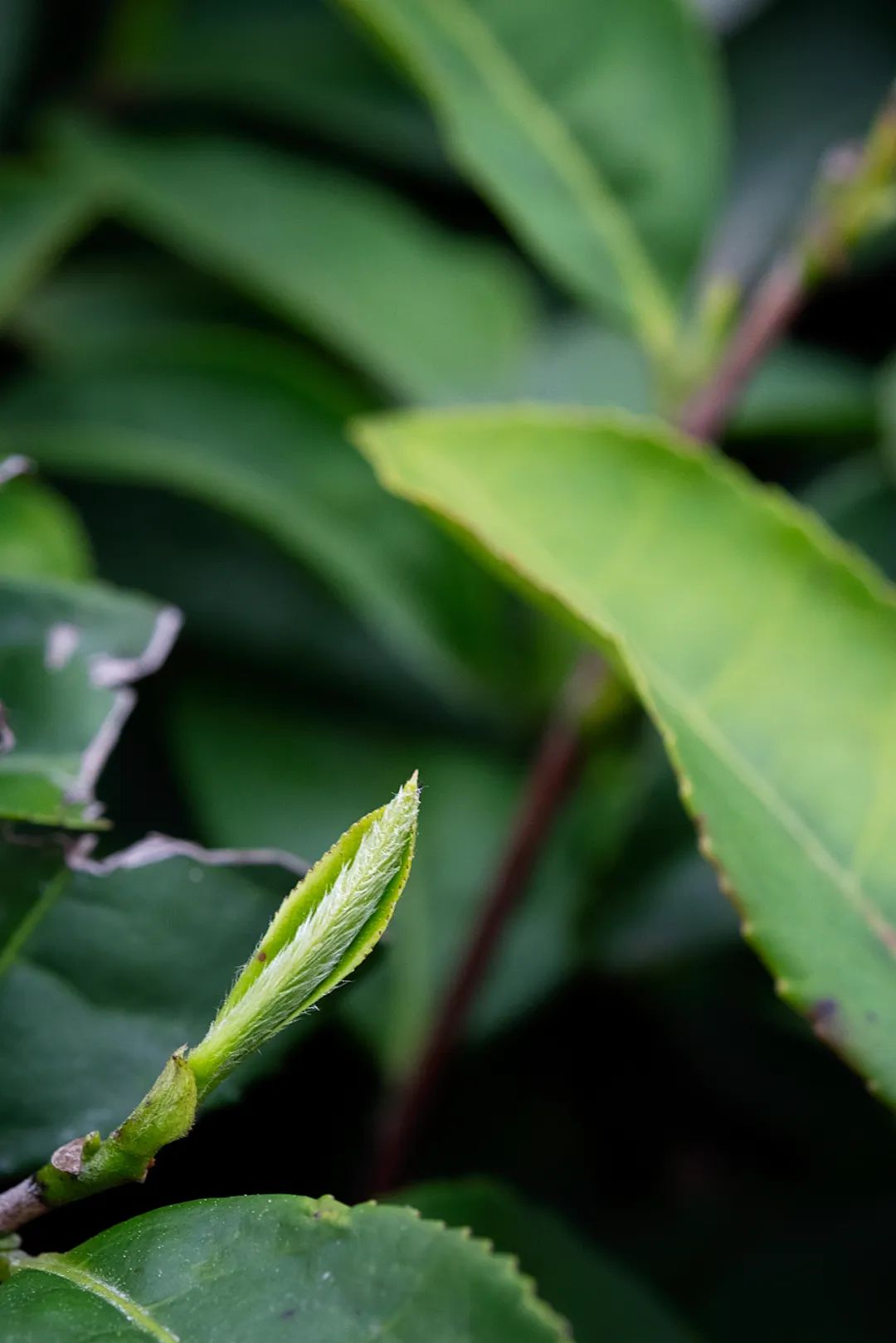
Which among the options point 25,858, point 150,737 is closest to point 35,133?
point 150,737

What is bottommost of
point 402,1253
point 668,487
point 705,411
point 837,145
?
point 402,1253

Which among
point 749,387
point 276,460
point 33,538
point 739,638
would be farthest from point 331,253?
point 739,638

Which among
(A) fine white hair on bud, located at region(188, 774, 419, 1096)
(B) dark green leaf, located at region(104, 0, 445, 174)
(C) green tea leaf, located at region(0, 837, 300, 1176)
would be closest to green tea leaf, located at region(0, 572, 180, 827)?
(C) green tea leaf, located at region(0, 837, 300, 1176)

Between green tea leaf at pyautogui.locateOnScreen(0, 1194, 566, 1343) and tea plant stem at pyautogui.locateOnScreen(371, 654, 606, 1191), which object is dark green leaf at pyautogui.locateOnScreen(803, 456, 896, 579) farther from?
green tea leaf at pyautogui.locateOnScreen(0, 1194, 566, 1343)

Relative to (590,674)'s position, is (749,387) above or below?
above

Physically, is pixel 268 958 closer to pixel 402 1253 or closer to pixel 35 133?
pixel 402 1253

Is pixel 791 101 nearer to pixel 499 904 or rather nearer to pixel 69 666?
pixel 499 904

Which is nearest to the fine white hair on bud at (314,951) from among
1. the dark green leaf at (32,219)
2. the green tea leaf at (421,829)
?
the green tea leaf at (421,829)
